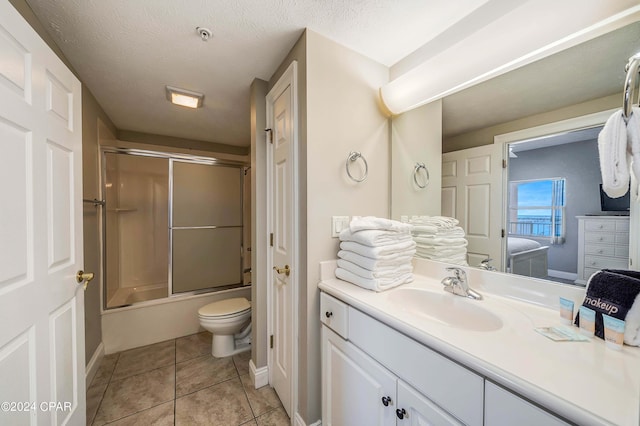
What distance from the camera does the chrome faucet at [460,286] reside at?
3.43 ft

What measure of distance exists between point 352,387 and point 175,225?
2702 mm

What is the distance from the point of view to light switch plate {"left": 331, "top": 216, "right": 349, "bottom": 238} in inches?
52.1

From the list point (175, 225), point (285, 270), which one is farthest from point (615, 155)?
point (175, 225)

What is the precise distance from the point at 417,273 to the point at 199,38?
6.12ft

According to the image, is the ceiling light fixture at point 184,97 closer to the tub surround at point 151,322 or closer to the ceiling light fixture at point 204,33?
the ceiling light fixture at point 204,33

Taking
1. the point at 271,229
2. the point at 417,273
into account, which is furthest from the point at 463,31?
the point at 271,229

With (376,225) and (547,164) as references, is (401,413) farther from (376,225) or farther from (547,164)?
(547,164)

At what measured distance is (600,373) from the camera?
546 mm

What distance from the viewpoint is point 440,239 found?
4.34 ft

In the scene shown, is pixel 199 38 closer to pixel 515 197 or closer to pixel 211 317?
pixel 515 197

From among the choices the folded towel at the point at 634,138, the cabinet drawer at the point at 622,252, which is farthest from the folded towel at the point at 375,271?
the folded towel at the point at 634,138

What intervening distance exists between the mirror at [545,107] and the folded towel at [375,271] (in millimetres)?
345

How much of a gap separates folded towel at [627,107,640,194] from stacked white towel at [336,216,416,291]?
2.50ft

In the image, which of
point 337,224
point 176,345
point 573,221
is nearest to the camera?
point 573,221
